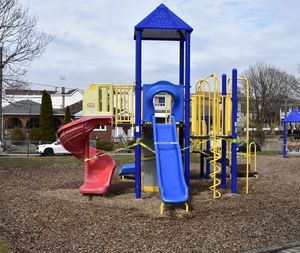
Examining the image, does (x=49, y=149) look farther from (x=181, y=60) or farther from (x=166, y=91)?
(x=166, y=91)

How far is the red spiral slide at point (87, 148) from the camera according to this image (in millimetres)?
11672

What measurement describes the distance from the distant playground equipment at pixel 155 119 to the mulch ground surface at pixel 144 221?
2.21 feet

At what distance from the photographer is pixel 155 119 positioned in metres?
11.4

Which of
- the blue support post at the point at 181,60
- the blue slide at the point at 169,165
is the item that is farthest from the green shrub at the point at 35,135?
the blue slide at the point at 169,165

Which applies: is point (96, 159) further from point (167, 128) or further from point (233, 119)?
point (233, 119)

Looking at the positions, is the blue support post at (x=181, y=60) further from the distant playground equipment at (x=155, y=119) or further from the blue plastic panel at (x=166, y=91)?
the blue plastic panel at (x=166, y=91)

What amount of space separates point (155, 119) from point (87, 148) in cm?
202

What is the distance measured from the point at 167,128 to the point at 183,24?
251 centimetres

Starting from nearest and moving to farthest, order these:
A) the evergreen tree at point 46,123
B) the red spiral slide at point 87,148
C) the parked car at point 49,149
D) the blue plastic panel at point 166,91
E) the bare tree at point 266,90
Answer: the blue plastic panel at point 166,91, the red spiral slide at point 87,148, the parked car at point 49,149, the evergreen tree at point 46,123, the bare tree at point 266,90

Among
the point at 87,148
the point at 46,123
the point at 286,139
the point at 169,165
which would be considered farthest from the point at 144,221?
the point at 46,123

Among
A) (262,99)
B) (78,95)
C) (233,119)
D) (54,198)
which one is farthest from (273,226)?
(78,95)

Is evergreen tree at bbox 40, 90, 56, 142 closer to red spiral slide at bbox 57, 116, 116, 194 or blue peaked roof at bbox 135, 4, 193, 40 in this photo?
red spiral slide at bbox 57, 116, 116, 194

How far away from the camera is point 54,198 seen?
10695 millimetres

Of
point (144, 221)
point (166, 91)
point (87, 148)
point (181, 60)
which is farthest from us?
point (181, 60)
